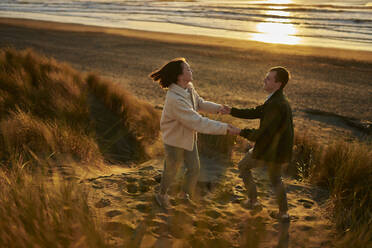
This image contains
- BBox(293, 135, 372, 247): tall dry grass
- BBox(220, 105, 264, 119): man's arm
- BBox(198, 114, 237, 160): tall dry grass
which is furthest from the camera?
BBox(198, 114, 237, 160): tall dry grass

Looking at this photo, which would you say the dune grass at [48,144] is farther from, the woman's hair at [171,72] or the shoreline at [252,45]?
the shoreline at [252,45]

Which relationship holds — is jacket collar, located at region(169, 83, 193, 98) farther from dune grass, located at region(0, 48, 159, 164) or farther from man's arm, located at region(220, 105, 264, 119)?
dune grass, located at region(0, 48, 159, 164)

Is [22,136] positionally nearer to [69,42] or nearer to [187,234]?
[187,234]

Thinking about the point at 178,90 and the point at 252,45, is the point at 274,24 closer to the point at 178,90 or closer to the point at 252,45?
the point at 252,45

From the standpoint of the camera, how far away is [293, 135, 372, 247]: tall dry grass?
2791mm

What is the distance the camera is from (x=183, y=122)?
308cm

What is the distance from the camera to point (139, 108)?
6711 millimetres

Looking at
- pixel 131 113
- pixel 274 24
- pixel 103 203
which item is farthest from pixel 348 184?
pixel 274 24

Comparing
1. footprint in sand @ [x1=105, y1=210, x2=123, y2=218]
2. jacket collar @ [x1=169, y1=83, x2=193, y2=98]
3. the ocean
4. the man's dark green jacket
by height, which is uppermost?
the ocean

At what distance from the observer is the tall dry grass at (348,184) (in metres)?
2.79

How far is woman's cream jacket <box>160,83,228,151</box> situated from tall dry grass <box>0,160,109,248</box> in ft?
3.53

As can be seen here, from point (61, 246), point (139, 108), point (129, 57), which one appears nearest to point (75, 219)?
point (61, 246)

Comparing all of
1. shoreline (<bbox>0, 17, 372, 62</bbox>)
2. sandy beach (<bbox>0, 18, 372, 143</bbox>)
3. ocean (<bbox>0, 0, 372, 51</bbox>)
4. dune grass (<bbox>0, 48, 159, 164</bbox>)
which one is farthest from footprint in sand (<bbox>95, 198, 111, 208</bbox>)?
ocean (<bbox>0, 0, 372, 51</bbox>)

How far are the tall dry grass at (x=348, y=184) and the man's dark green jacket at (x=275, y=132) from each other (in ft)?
2.59
